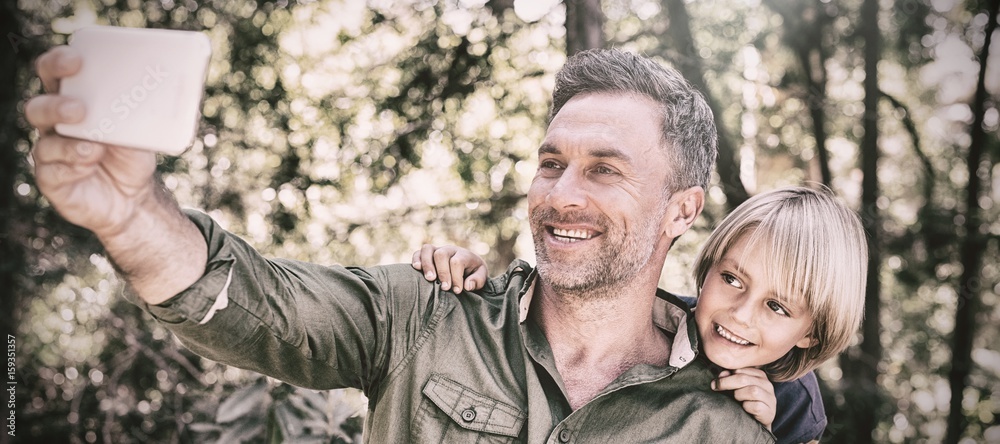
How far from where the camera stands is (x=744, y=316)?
2.35 metres

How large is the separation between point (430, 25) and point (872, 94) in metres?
4.59

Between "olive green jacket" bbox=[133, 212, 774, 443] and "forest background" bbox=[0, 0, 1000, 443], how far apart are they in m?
2.55

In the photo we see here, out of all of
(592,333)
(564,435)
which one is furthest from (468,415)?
(592,333)

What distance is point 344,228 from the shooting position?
5320 mm

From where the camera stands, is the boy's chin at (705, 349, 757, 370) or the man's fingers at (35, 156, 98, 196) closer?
the man's fingers at (35, 156, 98, 196)

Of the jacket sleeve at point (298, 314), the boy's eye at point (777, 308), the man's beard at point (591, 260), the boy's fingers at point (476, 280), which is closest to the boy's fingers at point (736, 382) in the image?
the boy's eye at point (777, 308)

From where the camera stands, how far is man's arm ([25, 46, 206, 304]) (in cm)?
115

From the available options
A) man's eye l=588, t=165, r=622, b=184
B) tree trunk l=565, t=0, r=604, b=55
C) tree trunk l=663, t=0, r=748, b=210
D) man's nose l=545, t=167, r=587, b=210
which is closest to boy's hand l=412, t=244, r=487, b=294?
man's nose l=545, t=167, r=587, b=210

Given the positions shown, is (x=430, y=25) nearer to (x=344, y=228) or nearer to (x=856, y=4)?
(x=344, y=228)

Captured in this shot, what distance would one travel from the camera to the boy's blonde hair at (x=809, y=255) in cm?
241

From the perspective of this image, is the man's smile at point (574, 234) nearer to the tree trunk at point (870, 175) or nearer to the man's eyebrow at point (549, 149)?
the man's eyebrow at point (549, 149)

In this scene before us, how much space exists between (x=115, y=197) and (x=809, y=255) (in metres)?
2.05

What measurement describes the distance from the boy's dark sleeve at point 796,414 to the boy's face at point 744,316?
0.22 meters

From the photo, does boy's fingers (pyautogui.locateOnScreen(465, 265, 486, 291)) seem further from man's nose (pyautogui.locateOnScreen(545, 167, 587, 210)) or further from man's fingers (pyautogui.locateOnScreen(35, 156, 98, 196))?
man's fingers (pyautogui.locateOnScreen(35, 156, 98, 196))
